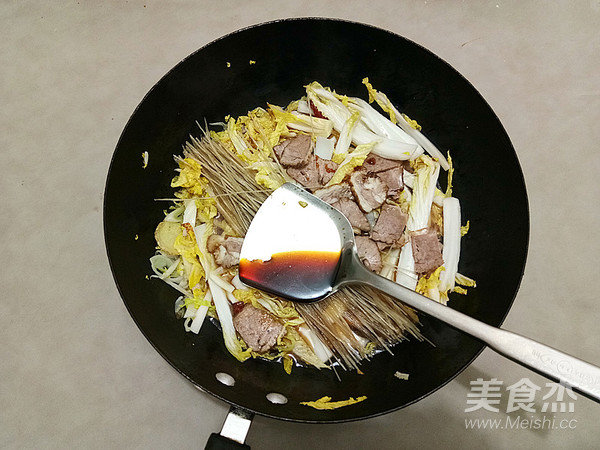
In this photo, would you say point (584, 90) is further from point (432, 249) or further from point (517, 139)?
point (432, 249)

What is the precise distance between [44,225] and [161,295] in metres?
0.54

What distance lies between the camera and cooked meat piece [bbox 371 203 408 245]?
1.48 meters

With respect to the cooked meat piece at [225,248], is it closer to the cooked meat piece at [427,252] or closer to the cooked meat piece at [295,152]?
the cooked meat piece at [295,152]

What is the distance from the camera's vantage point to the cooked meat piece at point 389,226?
1.48m

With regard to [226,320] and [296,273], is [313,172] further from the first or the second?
[226,320]

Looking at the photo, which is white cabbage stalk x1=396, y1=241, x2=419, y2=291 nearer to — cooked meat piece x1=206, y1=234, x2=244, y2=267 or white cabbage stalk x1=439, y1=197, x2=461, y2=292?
white cabbage stalk x1=439, y1=197, x2=461, y2=292

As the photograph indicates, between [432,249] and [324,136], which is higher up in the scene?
[324,136]

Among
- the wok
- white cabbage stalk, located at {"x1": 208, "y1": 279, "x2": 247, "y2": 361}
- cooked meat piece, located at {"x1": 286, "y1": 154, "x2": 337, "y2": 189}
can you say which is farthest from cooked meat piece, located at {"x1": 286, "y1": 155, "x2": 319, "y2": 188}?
white cabbage stalk, located at {"x1": 208, "y1": 279, "x2": 247, "y2": 361}

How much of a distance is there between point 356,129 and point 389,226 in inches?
14.3

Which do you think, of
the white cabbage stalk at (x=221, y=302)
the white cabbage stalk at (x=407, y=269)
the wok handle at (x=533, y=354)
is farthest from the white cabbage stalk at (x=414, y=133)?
the white cabbage stalk at (x=221, y=302)

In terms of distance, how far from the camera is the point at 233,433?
121cm

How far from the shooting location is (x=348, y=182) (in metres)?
1.54

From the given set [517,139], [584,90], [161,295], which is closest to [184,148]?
[161,295]

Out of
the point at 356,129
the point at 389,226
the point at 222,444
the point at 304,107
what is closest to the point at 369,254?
the point at 389,226
